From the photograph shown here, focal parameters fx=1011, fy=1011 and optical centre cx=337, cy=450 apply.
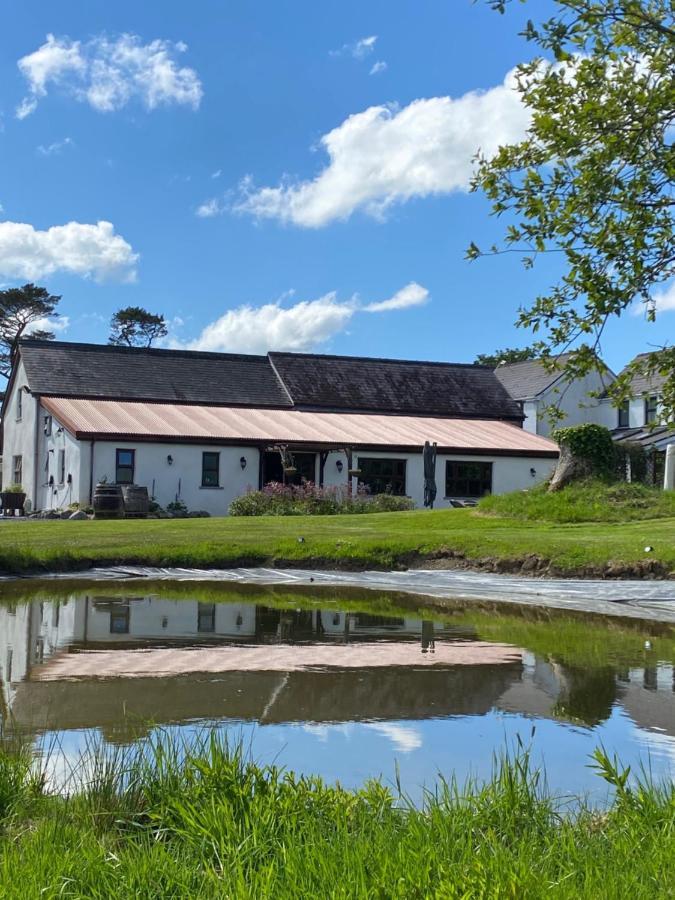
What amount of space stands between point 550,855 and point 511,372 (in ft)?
169

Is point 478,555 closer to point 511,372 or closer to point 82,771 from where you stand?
point 82,771

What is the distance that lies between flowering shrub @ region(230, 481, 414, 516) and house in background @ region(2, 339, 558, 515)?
290 centimetres

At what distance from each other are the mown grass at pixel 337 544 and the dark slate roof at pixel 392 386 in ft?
72.5

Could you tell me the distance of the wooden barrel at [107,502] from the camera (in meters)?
29.0

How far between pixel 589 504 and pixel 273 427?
16482 millimetres

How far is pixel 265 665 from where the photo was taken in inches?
338

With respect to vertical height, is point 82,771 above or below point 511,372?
below

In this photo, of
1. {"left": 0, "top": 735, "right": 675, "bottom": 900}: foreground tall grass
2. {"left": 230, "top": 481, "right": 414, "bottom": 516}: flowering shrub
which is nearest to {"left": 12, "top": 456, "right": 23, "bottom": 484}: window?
{"left": 230, "top": 481, "right": 414, "bottom": 516}: flowering shrub

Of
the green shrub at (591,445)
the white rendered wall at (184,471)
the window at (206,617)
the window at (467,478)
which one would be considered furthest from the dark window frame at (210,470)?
the window at (206,617)

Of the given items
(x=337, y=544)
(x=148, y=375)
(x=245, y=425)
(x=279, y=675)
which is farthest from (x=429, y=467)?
(x=279, y=675)

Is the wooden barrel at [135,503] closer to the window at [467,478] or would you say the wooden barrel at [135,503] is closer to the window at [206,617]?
the window at [467,478]

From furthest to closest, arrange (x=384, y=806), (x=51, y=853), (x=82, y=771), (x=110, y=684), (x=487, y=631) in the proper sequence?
(x=487, y=631), (x=110, y=684), (x=82, y=771), (x=384, y=806), (x=51, y=853)

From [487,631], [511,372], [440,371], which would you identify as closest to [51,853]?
[487,631]

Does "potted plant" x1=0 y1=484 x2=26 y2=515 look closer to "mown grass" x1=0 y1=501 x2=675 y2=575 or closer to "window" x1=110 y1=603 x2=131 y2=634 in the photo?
"mown grass" x1=0 y1=501 x2=675 y2=575
